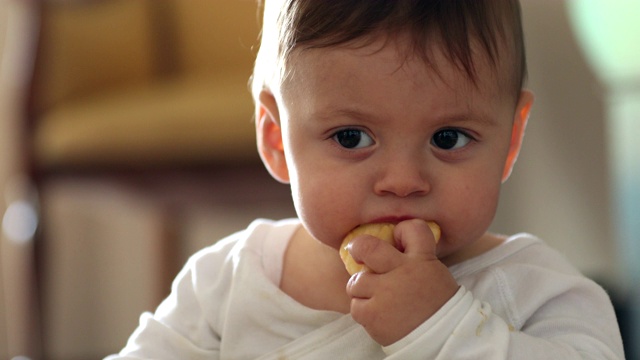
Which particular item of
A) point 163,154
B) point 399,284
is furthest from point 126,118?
point 399,284

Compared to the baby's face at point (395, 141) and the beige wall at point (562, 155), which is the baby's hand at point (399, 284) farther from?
the beige wall at point (562, 155)

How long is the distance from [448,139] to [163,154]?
1168 millimetres

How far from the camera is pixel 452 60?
0.86 m

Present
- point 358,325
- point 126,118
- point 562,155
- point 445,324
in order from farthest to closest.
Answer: point 562,155
point 126,118
point 358,325
point 445,324

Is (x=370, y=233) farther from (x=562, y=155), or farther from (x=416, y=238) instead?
(x=562, y=155)

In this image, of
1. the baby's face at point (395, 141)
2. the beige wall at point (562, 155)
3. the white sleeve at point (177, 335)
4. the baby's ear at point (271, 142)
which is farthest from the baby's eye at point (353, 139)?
the beige wall at point (562, 155)

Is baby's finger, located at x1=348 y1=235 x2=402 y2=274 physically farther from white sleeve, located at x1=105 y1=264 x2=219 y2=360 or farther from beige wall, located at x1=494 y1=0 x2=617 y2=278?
beige wall, located at x1=494 y1=0 x2=617 y2=278

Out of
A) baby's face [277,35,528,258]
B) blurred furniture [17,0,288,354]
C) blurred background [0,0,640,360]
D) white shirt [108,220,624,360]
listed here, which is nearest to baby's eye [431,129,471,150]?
baby's face [277,35,528,258]

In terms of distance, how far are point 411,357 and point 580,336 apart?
6.6 inches

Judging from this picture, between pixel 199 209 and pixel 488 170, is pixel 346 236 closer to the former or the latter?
pixel 488 170

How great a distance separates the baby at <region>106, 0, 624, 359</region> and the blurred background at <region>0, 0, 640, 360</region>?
0.94 metres

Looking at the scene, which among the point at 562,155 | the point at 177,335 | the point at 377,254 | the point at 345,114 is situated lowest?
the point at 562,155

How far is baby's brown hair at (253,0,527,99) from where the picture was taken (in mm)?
855

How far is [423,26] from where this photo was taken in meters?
0.85
